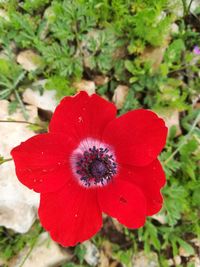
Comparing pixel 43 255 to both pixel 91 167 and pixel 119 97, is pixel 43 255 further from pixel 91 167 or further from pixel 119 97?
pixel 119 97

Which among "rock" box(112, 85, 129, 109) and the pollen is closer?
the pollen

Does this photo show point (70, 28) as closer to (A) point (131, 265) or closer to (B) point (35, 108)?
(B) point (35, 108)

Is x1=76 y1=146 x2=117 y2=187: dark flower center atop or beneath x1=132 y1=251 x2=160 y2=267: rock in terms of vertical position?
atop

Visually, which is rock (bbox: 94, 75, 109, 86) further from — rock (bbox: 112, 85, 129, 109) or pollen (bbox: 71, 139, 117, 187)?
pollen (bbox: 71, 139, 117, 187)

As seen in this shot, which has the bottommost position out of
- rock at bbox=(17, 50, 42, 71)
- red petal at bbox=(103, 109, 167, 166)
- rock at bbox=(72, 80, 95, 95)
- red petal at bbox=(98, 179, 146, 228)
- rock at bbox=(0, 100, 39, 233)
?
rock at bbox=(0, 100, 39, 233)

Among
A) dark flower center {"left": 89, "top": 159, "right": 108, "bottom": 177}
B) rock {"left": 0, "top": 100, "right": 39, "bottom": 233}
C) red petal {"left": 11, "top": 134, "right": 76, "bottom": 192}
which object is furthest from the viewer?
rock {"left": 0, "top": 100, "right": 39, "bottom": 233}

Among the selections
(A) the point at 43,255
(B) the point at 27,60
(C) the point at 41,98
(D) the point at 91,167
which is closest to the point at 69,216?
(D) the point at 91,167

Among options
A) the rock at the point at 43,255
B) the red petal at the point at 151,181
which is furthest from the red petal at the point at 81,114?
the rock at the point at 43,255

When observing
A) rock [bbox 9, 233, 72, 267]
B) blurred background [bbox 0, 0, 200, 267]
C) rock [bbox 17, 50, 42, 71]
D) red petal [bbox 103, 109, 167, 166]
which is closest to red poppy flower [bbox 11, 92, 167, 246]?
red petal [bbox 103, 109, 167, 166]
